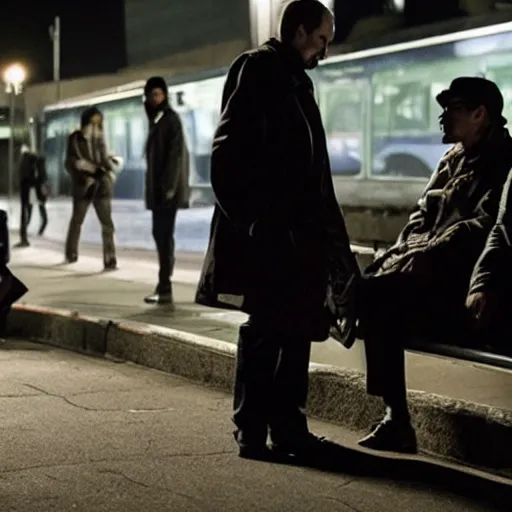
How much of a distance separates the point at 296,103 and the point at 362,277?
0.87 metres

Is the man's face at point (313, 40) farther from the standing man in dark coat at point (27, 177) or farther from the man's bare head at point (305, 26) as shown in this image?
the standing man in dark coat at point (27, 177)

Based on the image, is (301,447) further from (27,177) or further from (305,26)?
(27,177)

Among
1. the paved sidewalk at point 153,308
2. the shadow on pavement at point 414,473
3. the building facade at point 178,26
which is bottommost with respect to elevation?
the shadow on pavement at point 414,473

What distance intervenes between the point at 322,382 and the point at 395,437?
2.78 feet

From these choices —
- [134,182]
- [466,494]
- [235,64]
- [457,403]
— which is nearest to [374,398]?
[457,403]

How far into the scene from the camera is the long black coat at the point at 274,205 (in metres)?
4.46

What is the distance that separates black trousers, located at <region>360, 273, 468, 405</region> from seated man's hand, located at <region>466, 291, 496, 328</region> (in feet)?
0.78

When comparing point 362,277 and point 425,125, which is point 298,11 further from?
point 425,125

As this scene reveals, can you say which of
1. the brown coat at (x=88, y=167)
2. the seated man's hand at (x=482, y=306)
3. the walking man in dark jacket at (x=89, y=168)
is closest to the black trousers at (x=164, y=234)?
the walking man in dark jacket at (x=89, y=168)

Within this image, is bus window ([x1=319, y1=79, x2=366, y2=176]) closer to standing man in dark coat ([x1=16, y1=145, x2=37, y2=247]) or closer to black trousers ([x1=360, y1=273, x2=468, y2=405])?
standing man in dark coat ([x1=16, y1=145, x2=37, y2=247])

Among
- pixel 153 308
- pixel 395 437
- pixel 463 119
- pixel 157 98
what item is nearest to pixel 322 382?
pixel 395 437

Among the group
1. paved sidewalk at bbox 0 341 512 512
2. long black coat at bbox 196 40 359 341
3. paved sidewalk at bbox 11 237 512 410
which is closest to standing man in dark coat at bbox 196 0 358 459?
long black coat at bbox 196 40 359 341

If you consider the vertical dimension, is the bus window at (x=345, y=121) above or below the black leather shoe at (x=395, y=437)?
above

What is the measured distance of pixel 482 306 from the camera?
4.44 metres
